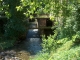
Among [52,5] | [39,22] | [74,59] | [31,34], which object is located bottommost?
[31,34]

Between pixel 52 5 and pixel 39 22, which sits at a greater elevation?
pixel 52 5

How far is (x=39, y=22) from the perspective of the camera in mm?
19156

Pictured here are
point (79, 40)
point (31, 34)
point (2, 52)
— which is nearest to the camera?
point (79, 40)

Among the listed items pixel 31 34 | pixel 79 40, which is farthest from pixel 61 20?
pixel 31 34

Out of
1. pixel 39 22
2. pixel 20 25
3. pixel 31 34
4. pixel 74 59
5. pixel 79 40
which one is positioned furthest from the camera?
pixel 31 34

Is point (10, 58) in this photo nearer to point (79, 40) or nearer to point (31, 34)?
point (79, 40)

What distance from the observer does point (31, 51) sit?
14938mm

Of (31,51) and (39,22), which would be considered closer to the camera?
(31,51)

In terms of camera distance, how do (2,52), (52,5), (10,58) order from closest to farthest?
(52,5) → (10,58) → (2,52)

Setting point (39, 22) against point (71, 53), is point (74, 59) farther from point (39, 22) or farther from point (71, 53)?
point (39, 22)

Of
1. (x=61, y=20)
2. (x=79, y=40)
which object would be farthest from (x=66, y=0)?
(x=61, y=20)

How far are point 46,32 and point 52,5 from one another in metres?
12.8

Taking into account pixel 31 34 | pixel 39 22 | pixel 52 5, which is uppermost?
pixel 52 5

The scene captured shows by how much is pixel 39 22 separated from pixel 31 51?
4.66 metres
